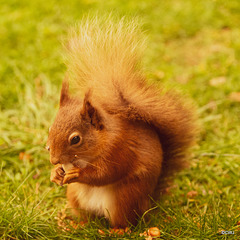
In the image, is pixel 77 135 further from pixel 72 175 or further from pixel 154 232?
pixel 154 232

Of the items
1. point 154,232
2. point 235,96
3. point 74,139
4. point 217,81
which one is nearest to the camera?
point 74,139

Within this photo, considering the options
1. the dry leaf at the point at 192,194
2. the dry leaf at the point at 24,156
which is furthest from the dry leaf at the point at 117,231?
the dry leaf at the point at 24,156

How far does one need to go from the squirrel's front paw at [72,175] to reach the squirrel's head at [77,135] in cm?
3

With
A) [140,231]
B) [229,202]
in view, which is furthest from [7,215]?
[229,202]

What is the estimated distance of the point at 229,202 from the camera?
7.52 feet

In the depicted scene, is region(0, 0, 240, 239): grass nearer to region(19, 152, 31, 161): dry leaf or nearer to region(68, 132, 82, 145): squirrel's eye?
region(19, 152, 31, 161): dry leaf

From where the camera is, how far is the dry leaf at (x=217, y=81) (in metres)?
3.44

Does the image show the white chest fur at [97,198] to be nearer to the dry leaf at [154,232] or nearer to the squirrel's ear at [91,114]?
the dry leaf at [154,232]

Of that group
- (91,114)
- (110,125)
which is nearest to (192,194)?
(110,125)

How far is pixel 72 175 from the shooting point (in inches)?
72.5

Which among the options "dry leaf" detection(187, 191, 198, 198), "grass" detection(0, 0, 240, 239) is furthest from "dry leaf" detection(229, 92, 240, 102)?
"dry leaf" detection(187, 191, 198, 198)

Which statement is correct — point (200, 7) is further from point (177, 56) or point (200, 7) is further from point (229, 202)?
point (229, 202)

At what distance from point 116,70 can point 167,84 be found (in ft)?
4.66

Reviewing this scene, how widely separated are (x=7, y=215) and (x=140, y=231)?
0.75m
